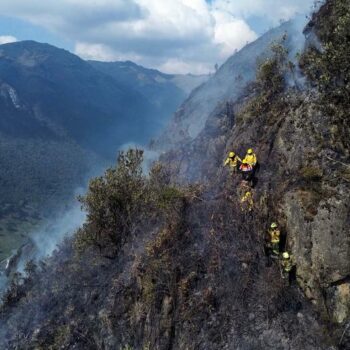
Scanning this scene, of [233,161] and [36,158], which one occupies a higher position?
[36,158]

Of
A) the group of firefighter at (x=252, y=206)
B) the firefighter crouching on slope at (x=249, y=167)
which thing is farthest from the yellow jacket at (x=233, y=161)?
the firefighter crouching on slope at (x=249, y=167)

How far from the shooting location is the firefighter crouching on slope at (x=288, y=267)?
627 inches

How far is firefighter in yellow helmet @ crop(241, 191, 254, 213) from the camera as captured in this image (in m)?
18.2

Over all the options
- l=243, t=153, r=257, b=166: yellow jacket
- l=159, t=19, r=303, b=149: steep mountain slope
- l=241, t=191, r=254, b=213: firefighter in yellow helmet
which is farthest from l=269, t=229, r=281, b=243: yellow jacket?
l=159, t=19, r=303, b=149: steep mountain slope

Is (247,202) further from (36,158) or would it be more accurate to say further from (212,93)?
(36,158)

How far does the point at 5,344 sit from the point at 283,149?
53.6ft

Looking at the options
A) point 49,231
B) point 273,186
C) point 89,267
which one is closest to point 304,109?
point 273,186

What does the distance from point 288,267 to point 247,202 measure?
139 inches

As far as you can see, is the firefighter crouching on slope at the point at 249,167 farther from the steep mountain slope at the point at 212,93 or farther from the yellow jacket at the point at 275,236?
the steep mountain slope at the point at 212,93

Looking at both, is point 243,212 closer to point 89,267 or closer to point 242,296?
point 242,296

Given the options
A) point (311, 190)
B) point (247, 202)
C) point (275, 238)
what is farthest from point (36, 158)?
point (311, 190)

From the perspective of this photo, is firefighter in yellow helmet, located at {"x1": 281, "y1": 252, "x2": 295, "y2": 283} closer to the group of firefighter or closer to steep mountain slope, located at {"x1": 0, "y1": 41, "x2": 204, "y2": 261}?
the group of firefighter

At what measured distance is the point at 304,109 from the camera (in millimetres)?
19047

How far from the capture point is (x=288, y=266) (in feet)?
52.2
